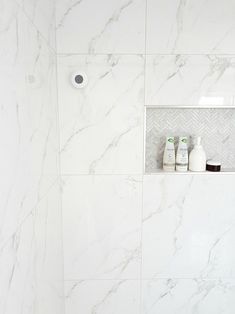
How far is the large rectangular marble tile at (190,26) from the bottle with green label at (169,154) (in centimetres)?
41

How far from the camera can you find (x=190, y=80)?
3.59 ft

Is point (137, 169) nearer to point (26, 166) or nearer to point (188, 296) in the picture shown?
point (26, 166)

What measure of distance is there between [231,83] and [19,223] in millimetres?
1051

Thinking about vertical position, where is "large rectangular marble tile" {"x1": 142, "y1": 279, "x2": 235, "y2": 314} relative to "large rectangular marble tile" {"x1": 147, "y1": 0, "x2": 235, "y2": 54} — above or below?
below

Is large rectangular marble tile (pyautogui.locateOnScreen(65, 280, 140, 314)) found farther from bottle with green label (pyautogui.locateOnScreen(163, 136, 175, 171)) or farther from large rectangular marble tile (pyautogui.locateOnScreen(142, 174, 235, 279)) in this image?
A: bottle with green label (pyautogui.locateOnScreen(163, 136, 175, 171))

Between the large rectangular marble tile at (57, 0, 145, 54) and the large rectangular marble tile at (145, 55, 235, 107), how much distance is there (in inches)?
5.5

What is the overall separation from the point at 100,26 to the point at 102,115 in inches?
15.0

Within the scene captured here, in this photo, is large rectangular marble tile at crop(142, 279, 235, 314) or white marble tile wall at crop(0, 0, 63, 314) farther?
large rectangular marble tile at crop(142, 279, 235, 314)

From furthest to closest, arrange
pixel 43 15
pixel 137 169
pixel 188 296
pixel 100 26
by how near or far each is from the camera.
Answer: pixel 188 296
pixel 137 169
pixel 100 26
pixel 43 15

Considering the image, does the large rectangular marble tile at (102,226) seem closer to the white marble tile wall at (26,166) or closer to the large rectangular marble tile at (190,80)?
the white marble tile wall at (26,166)

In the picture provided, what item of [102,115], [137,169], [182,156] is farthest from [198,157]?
[102,115]

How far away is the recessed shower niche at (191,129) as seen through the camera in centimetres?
120

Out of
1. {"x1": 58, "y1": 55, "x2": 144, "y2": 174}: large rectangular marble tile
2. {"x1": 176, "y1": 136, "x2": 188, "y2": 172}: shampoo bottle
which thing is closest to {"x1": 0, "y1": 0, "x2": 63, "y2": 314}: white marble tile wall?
{"x1": 58, "y1": 55, "x2": 144, "y2": 174}: large rectangular marble tile

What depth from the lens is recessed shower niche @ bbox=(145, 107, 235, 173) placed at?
1.20 m
